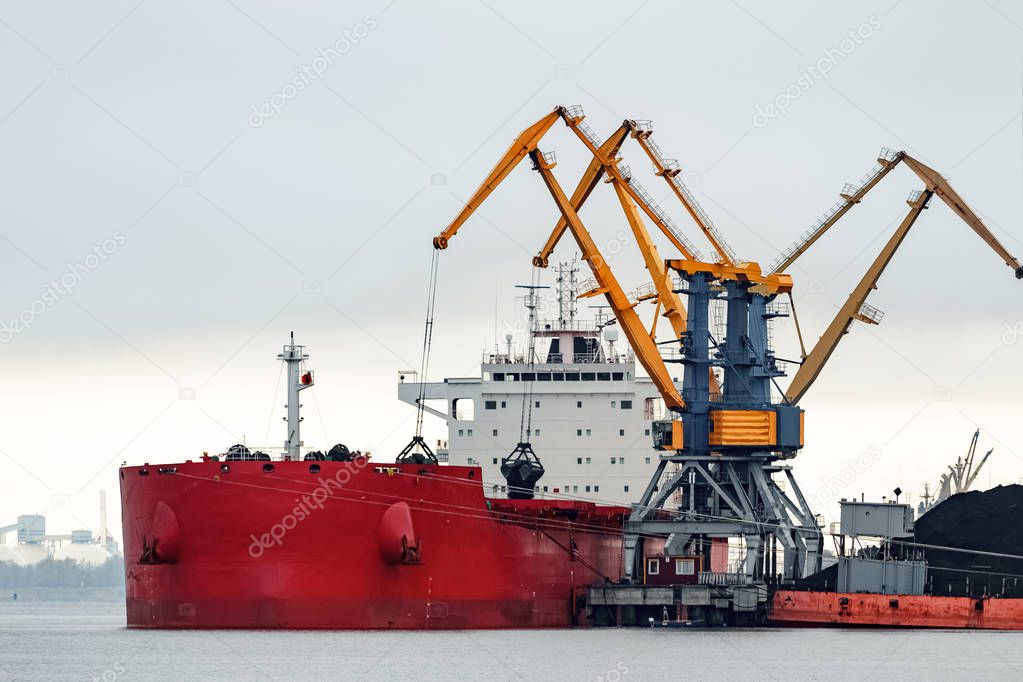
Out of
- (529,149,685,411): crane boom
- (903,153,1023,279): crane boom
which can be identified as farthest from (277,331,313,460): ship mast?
(903,153,1023,279): crane boom

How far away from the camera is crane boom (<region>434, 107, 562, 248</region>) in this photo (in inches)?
2149

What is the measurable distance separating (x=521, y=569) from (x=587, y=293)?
10547 millimetres

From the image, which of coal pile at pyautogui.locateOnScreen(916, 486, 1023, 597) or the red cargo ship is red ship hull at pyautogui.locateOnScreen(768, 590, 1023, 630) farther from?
the red cargo ship

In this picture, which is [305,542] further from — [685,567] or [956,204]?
[956,204]

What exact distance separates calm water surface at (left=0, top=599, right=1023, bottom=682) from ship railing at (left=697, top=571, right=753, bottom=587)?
158 cm

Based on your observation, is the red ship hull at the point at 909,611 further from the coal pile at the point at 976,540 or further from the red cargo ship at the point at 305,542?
the red cargo ship at the point at 305,542

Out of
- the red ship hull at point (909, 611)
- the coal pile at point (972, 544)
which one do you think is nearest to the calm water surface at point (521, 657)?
the red ship hull at point (909, 611)

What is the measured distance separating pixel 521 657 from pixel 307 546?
19.8 feet

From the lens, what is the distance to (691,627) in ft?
177

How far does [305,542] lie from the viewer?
4534cm


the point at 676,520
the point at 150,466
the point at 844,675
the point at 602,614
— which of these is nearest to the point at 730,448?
the point at 676,520

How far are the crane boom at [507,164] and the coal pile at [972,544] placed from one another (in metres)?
14.6

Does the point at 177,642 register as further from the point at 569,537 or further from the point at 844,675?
the point at 844,675

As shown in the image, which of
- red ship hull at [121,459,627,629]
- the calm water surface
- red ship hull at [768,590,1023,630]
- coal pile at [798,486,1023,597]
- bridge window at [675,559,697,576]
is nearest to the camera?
the calm water surface
